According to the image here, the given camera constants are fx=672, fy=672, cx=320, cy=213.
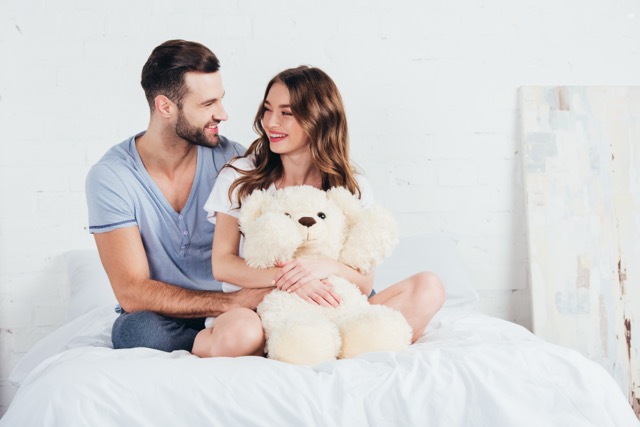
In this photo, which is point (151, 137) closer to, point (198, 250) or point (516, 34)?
point (198, 250)

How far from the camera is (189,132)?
1912mm

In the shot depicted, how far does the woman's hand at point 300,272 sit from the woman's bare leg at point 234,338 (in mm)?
101

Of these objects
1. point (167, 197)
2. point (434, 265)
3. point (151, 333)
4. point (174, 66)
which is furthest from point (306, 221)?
point (434, 265)

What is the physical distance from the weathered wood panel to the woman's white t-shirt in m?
1.02

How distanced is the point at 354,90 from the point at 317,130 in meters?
0.85

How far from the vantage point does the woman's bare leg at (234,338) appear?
1365mm

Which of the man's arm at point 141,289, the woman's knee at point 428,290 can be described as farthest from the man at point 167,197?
the woman's knee at point 428,290

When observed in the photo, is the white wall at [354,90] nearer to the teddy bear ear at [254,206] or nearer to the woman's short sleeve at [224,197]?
the woman's short sleeve at [224,197]

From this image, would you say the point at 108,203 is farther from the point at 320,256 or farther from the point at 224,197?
the point at 320,256

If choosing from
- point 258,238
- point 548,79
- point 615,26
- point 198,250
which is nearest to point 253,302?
point 258,238

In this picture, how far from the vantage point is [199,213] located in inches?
75.2

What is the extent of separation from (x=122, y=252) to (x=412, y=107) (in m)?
1.29

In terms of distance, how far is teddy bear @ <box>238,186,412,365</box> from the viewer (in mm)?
1323

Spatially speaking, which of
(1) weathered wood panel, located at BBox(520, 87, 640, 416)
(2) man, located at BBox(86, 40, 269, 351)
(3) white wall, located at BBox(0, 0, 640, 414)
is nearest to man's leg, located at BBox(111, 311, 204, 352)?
(2) man, located at BBox(86, 40, 269, 351)
